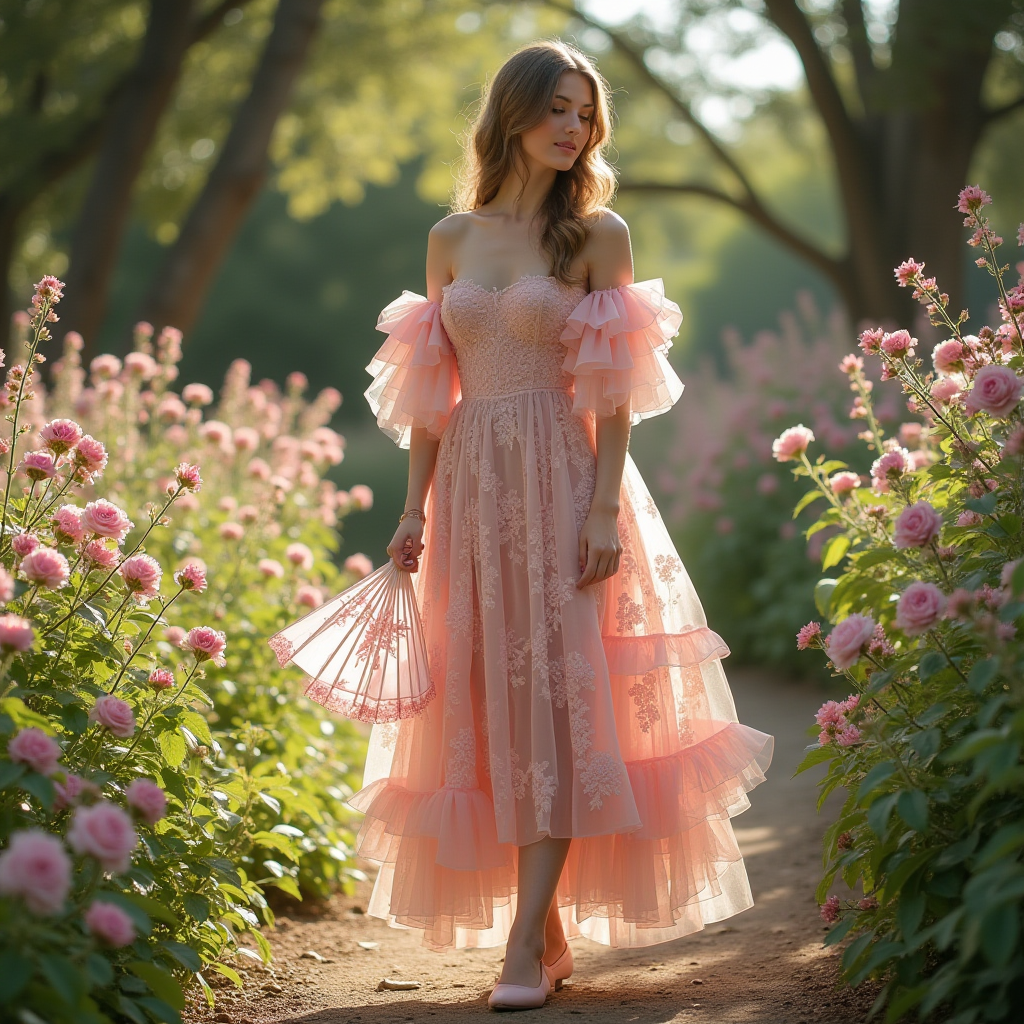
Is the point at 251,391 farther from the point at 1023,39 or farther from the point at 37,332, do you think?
the point at 1023,39

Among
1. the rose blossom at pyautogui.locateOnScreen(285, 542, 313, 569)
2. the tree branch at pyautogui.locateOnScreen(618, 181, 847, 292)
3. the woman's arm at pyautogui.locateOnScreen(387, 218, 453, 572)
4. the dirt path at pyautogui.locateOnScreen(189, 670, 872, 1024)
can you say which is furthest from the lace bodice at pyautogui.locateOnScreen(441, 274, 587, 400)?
the tree branch at pyautogui.locateOnScreen(618, 181, 847, 292)

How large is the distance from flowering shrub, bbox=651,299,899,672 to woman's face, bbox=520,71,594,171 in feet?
12.6

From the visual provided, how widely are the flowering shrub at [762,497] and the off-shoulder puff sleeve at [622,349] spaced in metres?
3.75

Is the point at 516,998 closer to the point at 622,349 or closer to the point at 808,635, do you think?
the point at 808,635

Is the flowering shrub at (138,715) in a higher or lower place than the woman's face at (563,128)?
lower

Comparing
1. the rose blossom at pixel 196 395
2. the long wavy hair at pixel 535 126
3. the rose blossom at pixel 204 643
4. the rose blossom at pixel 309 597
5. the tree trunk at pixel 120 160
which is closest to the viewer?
the rose blossom at pixel 204 643

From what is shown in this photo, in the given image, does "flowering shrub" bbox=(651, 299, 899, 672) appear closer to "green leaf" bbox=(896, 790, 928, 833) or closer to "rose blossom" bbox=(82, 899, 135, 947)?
"green leaf" bbox=(896, 790, 928, 833)

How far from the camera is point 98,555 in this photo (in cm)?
228

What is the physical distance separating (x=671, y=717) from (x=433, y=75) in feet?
35.0

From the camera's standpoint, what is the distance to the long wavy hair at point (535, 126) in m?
2.84

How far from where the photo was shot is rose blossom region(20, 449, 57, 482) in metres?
2.23

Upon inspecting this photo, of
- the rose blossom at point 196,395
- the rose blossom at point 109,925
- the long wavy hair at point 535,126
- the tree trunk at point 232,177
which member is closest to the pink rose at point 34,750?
the rose blossom at point 109,925

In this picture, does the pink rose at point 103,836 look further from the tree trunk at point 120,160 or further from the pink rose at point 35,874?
the tree trunk at point 120,160

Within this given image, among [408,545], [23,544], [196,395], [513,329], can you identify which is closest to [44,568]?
[23,544]
